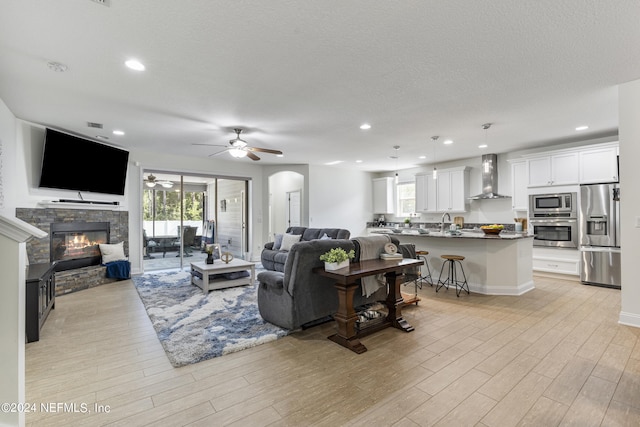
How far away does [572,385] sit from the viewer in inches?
88.9

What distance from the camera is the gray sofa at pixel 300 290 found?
3.18m

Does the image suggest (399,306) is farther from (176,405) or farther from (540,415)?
(176,405)

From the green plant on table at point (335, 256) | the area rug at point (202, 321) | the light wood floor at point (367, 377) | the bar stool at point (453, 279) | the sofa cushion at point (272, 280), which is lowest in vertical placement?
the light wood floor at point (367, 377)

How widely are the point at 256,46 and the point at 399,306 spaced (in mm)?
2976

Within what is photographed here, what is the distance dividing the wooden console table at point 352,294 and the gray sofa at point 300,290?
167 millimetres

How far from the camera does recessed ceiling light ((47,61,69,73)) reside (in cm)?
280

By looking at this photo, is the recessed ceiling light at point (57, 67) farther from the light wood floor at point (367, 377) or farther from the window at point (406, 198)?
the window at point (406, 198)

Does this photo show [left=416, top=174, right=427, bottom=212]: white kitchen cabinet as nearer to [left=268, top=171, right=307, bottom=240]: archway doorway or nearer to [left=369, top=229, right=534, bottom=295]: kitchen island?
[left=369, top=229, right=534, bottom=295]: kitchen island

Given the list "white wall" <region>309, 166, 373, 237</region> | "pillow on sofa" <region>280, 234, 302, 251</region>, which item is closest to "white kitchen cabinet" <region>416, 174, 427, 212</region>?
"white wall" <region>309, 166, 373, 237</region>

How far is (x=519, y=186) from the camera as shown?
644 cm

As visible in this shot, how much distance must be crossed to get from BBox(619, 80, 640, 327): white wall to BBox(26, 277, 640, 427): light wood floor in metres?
0.36

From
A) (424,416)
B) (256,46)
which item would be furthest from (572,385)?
(256,46)

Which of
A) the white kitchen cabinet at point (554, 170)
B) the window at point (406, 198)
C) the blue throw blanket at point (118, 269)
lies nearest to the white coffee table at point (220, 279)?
the blue throw blanket at point (118, 269)

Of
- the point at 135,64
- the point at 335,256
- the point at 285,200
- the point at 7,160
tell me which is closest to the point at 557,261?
the point at 335,256
